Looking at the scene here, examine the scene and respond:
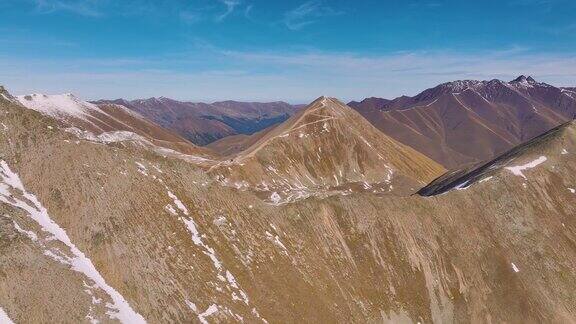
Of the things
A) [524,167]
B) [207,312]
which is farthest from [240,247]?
[524,167]

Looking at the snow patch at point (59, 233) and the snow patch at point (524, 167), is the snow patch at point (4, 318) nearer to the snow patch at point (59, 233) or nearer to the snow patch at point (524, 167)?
the snow patch at point (59, 233)

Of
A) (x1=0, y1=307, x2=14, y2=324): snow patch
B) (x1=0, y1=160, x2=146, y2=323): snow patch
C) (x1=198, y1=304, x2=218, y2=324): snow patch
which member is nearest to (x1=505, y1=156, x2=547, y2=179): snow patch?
(x1=198, y1=304, x2=218, y2=324): snow patch

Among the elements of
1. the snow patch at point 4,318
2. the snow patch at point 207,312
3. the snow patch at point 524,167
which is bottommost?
A: the snow patch at point 207,312

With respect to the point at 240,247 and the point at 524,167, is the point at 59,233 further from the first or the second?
the point at 524,167

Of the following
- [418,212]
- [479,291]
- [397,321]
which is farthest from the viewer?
[418,212]

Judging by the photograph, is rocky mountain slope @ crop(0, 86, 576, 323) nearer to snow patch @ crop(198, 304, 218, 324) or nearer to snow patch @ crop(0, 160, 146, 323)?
snow patch @ crop(0, 160, 146, 323)

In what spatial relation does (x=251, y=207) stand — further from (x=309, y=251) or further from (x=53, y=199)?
(x=53, y=199)

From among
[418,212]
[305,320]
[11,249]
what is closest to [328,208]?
[418,212]

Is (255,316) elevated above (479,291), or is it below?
above

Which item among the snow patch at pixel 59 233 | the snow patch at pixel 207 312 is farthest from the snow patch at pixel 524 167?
the snow patch at pixel 59 233
